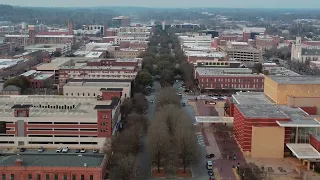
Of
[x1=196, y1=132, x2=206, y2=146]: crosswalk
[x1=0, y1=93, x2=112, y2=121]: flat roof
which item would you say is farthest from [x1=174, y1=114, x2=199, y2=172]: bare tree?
[x1=0, y1=93, x2=112, y2=121]: flat roof

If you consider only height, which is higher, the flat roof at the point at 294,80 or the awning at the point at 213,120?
the flat roof at the point at 294,80

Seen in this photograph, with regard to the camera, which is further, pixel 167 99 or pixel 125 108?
pixel 167 99

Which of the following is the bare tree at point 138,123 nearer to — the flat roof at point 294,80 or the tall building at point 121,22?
the flat roof at point 294,80

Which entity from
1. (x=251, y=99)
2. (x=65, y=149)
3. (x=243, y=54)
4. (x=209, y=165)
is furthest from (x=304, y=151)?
(x=243, y=54)

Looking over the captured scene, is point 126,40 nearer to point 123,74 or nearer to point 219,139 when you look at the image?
point 123,74

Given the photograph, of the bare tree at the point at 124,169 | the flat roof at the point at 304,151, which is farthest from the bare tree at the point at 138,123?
the flat roof at the point at 304,151

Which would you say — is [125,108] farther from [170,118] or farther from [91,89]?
[170,118]

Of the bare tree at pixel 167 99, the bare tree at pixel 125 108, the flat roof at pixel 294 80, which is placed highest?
the flat roof at pixel 294 80
